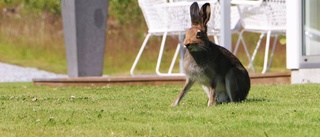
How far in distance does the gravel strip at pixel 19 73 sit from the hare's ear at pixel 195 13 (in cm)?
1317

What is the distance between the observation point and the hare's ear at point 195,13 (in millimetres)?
8727

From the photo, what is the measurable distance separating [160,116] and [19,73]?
52.3ft

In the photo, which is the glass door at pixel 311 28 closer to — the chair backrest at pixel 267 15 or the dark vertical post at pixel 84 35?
the chair backrest at pixel 267 15

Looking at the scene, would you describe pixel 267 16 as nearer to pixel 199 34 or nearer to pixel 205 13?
pixel 205 13

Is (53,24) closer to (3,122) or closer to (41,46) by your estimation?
(41,46)

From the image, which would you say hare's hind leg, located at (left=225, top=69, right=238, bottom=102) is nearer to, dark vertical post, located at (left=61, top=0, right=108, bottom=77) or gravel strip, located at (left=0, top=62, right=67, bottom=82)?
dark vertical post, located at (left=61, top=0, right=108, bottom=77)

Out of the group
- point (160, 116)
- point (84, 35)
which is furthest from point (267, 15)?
point (160, 116)

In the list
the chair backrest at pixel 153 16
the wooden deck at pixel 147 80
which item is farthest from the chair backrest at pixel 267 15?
the wooden deck at pixel 147 80

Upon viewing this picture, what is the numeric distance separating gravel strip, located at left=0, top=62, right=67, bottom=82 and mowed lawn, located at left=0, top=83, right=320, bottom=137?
1182cm

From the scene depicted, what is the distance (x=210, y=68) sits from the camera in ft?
29.2

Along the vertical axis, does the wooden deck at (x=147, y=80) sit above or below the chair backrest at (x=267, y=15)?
below

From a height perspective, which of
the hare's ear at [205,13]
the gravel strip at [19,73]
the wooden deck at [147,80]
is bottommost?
the gravel strip at [19,73]

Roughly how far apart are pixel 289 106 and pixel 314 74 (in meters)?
4.33

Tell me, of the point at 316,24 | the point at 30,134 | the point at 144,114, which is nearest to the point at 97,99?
the point at 144,114
